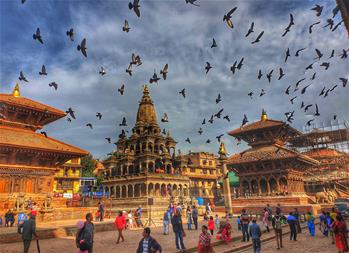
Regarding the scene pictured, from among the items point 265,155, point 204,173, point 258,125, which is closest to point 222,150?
point 265,155

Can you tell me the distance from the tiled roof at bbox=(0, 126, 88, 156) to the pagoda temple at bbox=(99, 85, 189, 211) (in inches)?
574

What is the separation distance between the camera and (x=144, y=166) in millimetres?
49594

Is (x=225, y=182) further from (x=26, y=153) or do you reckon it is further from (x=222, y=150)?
(x=26, y=153)

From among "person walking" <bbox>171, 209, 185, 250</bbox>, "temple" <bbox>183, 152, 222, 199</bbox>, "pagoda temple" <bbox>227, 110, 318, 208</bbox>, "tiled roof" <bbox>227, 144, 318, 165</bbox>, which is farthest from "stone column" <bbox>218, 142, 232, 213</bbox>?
"temple" <bbox>183, 152, 222, 199</bbox>

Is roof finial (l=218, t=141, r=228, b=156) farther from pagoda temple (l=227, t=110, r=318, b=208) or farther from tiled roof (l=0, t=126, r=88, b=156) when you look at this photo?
tiled roof (l=0, t=126, r=88, b=156)

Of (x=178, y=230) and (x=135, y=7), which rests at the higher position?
(x=135, y=7)

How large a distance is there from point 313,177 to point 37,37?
47.1 meters

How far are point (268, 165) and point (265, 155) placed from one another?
1525 millimetres

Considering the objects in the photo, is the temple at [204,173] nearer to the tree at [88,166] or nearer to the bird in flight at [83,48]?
the tree at [88,166]

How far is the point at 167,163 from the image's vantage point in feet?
171

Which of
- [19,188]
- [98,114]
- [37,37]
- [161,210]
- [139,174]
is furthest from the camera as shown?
[139,174]

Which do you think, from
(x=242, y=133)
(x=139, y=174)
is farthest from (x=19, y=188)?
(x=242, y=133)

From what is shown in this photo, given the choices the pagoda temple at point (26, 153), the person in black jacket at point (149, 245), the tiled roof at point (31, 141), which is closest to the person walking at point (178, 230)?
the person in black jacket at point (149, 245)

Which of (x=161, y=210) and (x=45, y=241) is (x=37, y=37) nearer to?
(x=45, y=241)
